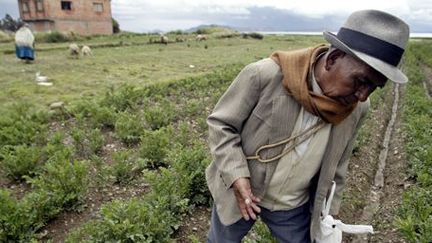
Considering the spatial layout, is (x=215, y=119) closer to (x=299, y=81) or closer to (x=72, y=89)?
(x=299, y=81)

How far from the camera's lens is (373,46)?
1.69 metres

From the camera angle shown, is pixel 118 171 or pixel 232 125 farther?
pixel 118 171

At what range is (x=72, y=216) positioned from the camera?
4305 mm

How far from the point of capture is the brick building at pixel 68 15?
37938 millimetres

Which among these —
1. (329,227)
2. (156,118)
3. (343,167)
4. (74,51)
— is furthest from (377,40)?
(74,51)

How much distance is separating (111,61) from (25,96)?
27.3 feet

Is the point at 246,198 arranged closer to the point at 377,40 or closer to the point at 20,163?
the point at 377,40

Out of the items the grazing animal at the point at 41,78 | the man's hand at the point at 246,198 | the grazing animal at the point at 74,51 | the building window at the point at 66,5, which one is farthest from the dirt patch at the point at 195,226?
the building window at the point at 66,5

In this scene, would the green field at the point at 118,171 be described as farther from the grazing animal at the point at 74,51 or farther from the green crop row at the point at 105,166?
the grazing animal at the point at 74,51

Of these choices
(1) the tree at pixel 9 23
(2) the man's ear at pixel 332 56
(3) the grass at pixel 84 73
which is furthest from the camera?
(1) the tree at pixel 9 23

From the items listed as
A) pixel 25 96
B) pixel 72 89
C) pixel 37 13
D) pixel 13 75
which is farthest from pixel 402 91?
pixel 37 13

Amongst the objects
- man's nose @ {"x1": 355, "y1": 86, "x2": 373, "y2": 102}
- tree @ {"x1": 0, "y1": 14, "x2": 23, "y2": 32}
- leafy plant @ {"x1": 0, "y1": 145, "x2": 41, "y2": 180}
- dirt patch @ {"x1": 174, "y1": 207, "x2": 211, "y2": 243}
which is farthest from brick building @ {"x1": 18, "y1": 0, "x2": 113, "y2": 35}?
man's nose @ {"x1": 355, "y1": 86, "x2": 373, "y2": 102}

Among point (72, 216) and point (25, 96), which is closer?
point (72, 216)

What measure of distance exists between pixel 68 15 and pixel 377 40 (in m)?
41.5
